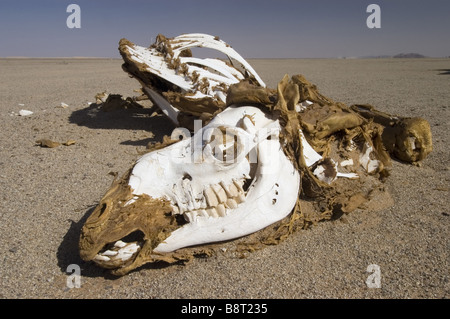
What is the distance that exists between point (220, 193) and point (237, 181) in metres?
0.17

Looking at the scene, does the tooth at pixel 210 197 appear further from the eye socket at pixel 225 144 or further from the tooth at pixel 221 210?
the eye socket at pixel 225 144

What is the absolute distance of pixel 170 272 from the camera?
2584mm

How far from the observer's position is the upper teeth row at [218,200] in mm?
2635

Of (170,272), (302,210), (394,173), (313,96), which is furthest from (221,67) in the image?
(170,272)

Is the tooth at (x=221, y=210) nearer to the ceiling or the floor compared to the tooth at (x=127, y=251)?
nearer to the ceiling

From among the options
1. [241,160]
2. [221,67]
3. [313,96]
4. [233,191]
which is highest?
[221,67]

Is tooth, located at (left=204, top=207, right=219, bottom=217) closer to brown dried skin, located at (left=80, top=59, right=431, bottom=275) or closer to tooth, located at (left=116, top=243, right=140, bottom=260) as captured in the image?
brown dried skin, located at (left=80, top=59, right=431, bottom=275)

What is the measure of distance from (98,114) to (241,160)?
5296 mm

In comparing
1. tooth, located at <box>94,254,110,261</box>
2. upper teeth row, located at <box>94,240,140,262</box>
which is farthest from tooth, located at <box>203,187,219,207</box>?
tooth, located at <box>94,254,110,261</box>

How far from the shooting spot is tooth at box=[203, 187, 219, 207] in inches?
104

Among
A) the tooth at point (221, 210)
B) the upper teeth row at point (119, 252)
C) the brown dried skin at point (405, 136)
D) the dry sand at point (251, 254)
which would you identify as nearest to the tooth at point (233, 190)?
the tooth at point (221, 210)

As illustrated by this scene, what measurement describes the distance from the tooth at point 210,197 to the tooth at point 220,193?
0.02 meters

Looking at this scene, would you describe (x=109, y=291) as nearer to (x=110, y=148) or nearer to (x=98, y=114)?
(x=110, y=148)

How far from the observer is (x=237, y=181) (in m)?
2.75
